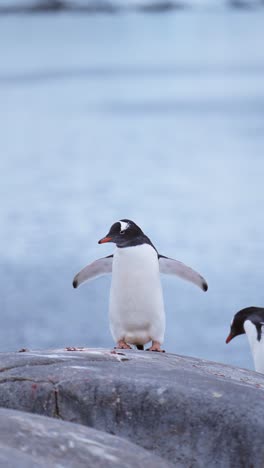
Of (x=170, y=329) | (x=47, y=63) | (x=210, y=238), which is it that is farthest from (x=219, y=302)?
(x=47, y=63)

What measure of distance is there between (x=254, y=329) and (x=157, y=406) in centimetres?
274

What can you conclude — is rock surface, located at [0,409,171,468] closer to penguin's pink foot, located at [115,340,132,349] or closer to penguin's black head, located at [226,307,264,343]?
penguin's pink foot, located at [115,340,132,349]

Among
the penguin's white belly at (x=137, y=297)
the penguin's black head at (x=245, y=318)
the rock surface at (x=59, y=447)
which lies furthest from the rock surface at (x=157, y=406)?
the penguin's black head at (x=245, y=318)

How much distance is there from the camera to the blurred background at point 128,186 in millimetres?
12469

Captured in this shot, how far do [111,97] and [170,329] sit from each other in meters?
43.8

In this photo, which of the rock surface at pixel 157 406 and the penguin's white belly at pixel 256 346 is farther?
the penguin's white belly at pixel 256 346

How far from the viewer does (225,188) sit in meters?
25.4

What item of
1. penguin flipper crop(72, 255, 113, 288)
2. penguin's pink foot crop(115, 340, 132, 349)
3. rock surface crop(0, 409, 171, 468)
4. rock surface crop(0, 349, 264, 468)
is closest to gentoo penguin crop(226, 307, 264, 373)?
Result: penguin flipper crop(72, 255, 113, 288)

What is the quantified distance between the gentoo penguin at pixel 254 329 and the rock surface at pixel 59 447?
9.93 ft

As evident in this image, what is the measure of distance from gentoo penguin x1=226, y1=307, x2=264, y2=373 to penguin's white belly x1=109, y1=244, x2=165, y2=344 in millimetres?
984

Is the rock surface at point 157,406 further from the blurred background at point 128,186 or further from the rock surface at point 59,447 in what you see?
the blurred background at point 128,186

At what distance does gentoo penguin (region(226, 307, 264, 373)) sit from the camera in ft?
19.2

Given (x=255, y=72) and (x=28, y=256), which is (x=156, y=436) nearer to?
(x=28, y=256)

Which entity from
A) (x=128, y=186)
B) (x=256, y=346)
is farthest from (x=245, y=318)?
(x=128, y=186)
